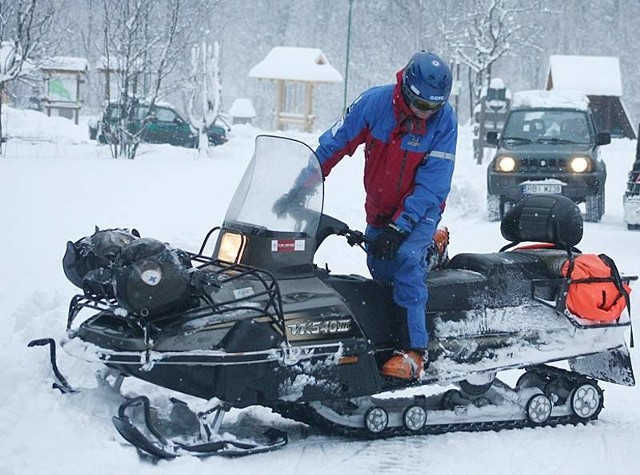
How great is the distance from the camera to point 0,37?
71.3 feet

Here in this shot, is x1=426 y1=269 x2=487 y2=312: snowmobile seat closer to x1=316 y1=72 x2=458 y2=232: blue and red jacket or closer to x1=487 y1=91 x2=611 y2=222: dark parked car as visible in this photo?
x1=316 y1=72 x2=458 y2=232: blue and red jacket

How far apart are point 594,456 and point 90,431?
2693mm

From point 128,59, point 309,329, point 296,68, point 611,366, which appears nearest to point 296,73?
point 296,68

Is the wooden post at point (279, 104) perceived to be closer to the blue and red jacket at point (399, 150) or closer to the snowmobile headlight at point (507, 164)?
the snowmobile headlight at point (507, 164)

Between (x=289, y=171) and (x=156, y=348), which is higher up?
(x=289, y=171)

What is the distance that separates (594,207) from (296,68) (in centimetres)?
3017

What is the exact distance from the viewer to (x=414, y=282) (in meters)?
5.87

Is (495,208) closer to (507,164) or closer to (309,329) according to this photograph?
(507,164)

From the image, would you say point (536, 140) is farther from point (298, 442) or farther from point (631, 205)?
point (298, 442)

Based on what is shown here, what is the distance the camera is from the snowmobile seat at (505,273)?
21.3 ft

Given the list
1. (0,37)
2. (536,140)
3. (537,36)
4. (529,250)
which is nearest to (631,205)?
(536,140)

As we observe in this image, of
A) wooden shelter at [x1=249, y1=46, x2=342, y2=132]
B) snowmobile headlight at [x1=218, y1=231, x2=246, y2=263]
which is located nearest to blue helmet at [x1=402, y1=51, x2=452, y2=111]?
snowmobile headlight at [x1=218, y1=231, x2=246, y2=263]

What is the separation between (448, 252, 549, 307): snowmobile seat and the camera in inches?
255

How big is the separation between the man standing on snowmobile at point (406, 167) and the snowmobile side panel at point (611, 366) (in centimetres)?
134
